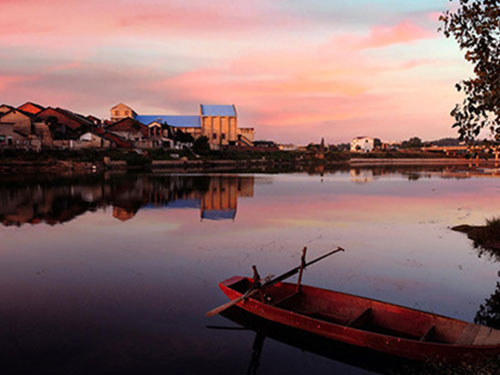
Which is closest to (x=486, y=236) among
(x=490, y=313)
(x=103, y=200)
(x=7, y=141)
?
(x=490, y=313)

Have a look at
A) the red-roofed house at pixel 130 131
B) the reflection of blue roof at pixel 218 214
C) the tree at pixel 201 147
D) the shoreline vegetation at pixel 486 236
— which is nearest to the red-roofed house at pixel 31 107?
the red-roofed house at pixel 130 131

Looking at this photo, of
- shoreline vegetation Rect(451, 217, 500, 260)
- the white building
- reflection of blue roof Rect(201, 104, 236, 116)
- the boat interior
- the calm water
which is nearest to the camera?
the boat interior

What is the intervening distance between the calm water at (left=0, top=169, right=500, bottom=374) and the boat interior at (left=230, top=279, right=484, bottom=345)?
912mm

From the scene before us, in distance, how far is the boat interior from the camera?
27.6ft

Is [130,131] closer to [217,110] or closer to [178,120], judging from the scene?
[178,120]

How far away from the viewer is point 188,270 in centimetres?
1526

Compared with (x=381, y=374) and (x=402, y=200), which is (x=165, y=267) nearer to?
(x=381, y=374)

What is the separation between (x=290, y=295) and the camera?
10.6m

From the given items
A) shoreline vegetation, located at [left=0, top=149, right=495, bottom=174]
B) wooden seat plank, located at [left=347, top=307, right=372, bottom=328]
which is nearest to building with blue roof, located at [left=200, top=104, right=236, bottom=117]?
shoreline vegetation, located at [left=0, top=149, right=495, bottom=174]

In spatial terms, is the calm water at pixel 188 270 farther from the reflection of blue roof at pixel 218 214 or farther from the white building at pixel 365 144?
the white building at pixel 365 144

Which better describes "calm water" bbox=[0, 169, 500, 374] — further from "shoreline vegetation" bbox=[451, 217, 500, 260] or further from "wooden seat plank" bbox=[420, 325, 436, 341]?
"wooden seat plank" bbox=[420, 325, 436, 341]

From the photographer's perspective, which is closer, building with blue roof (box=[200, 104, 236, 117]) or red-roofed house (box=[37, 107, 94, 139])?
red-roofed house (box=[37, 107, 94, 139])

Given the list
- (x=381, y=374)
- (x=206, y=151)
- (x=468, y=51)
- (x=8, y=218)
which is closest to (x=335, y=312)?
(x=381, y=374)

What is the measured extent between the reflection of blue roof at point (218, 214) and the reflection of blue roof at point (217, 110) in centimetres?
8883
